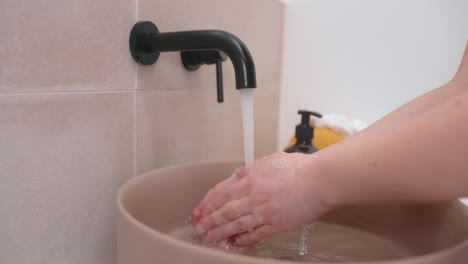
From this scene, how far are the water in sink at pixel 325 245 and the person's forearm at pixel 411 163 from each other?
0.12 m

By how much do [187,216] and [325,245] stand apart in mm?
165

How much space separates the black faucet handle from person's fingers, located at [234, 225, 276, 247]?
186 mm

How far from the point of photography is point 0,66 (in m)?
0.30

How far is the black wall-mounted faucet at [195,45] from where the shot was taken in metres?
0.38

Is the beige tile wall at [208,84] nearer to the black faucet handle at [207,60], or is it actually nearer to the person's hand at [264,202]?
the black faucet handle at [207,60]

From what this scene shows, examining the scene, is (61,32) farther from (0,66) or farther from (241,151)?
(241,151)

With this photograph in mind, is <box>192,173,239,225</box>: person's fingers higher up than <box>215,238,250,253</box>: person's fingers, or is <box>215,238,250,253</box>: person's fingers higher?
<box>192,173,239,225</box>: person's fingers

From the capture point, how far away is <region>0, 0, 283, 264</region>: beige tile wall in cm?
32

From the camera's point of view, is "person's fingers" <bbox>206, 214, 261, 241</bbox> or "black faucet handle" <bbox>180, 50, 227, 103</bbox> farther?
"black faucet handle" <bbox>180, 50, 227, 103</bbox>

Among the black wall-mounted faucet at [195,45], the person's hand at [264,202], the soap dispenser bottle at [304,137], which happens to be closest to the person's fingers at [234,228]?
the person's hand at [264,202]

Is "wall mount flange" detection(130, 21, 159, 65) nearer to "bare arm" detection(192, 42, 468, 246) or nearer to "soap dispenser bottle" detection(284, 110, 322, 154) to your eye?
"bare arm" detection(192, 42, 468, 246)

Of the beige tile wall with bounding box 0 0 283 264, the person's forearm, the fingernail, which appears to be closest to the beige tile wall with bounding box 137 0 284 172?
the beige tile wall with bounding box 0 0 283 264

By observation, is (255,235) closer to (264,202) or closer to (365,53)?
(264,202)

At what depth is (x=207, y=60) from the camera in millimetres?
505
